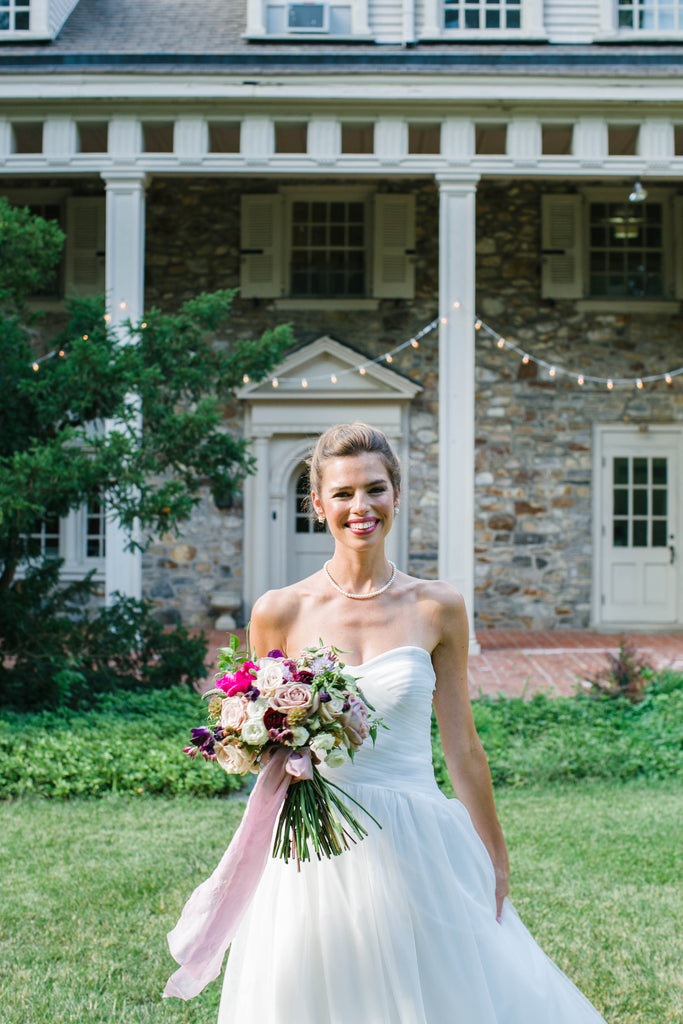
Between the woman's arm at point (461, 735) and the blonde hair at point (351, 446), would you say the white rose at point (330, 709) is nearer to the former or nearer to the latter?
the woman's arm at point (461, 735)

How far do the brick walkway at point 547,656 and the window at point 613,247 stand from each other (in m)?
3.76

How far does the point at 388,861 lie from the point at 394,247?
8.92m

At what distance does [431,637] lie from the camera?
2006mm

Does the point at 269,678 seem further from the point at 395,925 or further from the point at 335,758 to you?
the point at 395,925

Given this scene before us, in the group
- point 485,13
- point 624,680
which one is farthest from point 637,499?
point 485,13

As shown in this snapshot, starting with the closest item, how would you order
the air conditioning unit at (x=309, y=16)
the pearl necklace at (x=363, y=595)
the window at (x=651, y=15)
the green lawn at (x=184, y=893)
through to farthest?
1. the pearl necklace at (x=363, y=595)
2. the green lawn at (x=184, y=893)
3. the air conditioning unit at (x=309, y=16)
4. the window at (x=651, y=15)

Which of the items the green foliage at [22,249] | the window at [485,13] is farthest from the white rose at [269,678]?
the window at [485,13]

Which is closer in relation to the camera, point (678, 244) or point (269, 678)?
point (269, 678)

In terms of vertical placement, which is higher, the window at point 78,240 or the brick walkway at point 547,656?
the window at point 78,240

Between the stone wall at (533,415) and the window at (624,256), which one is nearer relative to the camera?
the stone wall at (533,415)

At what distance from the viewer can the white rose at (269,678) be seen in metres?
1.69

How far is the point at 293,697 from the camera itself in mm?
1657

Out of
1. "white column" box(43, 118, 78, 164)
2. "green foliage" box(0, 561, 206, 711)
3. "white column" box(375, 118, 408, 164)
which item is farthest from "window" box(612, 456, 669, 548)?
"white column" box(43, 118, 78, 164)

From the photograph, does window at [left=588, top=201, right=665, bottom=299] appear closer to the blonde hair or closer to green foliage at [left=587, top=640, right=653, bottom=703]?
green foliage at [left=587, top=640, right=653, bottom=703]
